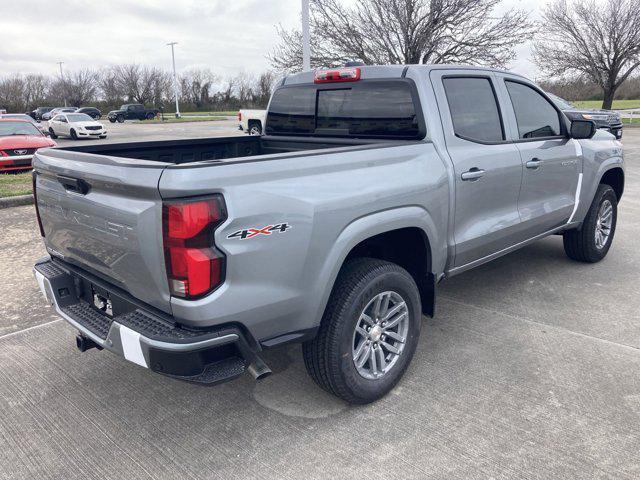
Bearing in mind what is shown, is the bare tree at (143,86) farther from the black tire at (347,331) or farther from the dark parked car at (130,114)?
the black tire at (347,331)

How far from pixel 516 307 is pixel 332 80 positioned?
2.30 meters

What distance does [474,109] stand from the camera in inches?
146

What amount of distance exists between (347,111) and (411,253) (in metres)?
1.20

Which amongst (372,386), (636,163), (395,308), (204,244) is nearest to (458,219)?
(395,308)

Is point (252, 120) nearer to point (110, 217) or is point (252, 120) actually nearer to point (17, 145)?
point (17, 145)

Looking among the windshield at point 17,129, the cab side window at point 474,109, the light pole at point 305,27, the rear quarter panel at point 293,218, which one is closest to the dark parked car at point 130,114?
the windshield at point 17,129

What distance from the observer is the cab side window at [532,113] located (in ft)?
13.5

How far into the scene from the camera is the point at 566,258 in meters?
5.58

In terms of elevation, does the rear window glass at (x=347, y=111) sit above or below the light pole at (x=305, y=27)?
below

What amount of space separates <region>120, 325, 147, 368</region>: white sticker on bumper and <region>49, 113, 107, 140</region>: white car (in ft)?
86.1

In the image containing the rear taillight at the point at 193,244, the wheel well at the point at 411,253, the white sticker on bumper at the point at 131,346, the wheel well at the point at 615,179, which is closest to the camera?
the rear taillight at the point at 193,244

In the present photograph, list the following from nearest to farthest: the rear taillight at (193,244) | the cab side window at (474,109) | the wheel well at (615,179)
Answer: the rear taillight at (193,244) → the cab side window at (474,109) → the wheel well at (615,179)

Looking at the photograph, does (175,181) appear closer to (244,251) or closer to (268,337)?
(244,251)

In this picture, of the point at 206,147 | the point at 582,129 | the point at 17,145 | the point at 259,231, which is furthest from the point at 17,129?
the point at 259,231
